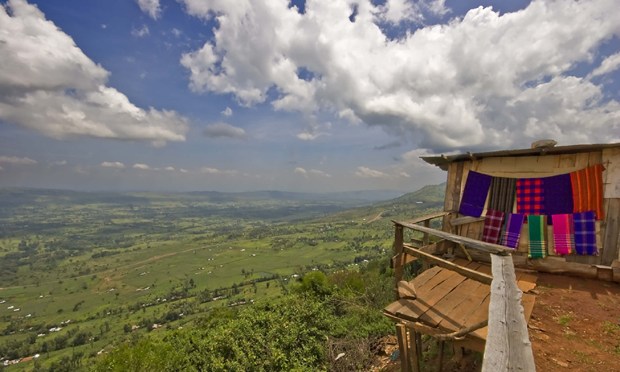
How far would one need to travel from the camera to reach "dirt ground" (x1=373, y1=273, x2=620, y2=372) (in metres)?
4.60

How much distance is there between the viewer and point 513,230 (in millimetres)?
8664

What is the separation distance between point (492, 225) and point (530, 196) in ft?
4.05

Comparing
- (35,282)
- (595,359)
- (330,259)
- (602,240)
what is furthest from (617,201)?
(35,282)

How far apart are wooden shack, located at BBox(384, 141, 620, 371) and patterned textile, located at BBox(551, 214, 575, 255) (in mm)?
84

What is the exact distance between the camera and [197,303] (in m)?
90.8

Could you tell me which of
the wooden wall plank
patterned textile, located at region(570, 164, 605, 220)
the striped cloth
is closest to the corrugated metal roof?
the wooden wall plank

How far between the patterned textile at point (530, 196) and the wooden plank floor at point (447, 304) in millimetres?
2556

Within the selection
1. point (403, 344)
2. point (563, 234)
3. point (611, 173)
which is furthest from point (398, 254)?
point (611, 173)

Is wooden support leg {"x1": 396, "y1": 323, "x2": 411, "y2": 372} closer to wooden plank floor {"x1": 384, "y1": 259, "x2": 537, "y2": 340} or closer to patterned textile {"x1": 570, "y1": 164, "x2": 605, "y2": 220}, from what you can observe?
wooden plank floor {"x1": 384, "y1": 259, "x2": 537, "y2": 340}

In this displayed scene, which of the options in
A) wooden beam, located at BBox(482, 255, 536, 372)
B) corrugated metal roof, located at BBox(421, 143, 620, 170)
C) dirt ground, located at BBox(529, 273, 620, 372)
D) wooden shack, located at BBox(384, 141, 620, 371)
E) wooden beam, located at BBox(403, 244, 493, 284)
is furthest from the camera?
corrugated metal roof, located at BBox(421, 143, 620, 170)

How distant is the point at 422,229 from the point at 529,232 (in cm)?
464

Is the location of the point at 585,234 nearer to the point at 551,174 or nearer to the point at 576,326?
the point at 551,174

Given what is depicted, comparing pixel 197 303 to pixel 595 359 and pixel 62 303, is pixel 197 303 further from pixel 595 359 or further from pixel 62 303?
pixel 595 359

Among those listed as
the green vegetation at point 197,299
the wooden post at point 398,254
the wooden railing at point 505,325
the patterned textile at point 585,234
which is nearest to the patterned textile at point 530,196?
the patterned textile at point 585,234
